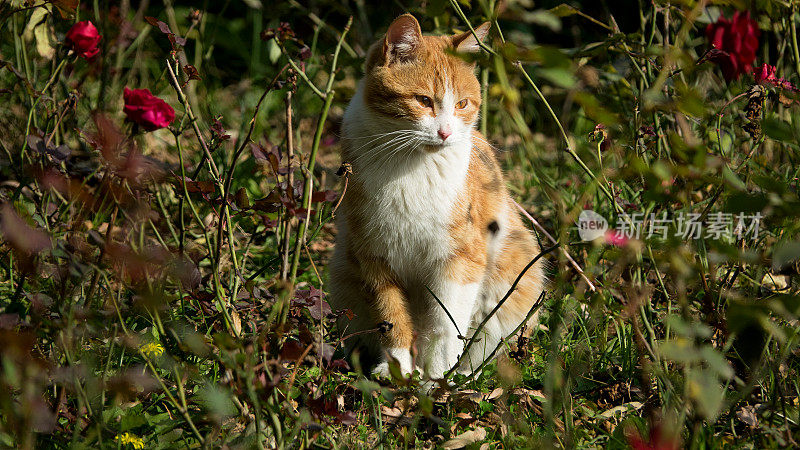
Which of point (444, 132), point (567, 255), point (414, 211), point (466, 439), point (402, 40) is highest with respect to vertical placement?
point (402, 40)

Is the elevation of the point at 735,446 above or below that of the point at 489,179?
below

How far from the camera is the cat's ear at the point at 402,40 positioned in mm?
2418

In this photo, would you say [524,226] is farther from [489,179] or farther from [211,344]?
[211,344]

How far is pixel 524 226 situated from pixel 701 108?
1.88 m

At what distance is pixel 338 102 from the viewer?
3697 mm

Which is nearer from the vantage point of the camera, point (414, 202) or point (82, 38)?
point (82, 38)

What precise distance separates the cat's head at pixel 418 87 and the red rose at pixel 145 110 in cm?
99

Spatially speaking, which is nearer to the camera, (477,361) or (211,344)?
(211,344)

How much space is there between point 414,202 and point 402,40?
600mm

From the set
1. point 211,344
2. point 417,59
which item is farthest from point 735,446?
point 417,59

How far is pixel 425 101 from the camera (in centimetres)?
250

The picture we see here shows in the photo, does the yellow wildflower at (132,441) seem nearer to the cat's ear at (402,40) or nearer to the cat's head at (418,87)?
the cat's head at (418,87)

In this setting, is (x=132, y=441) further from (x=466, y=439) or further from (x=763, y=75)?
(x=763, y=75)

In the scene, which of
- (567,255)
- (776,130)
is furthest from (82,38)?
(776,130)
